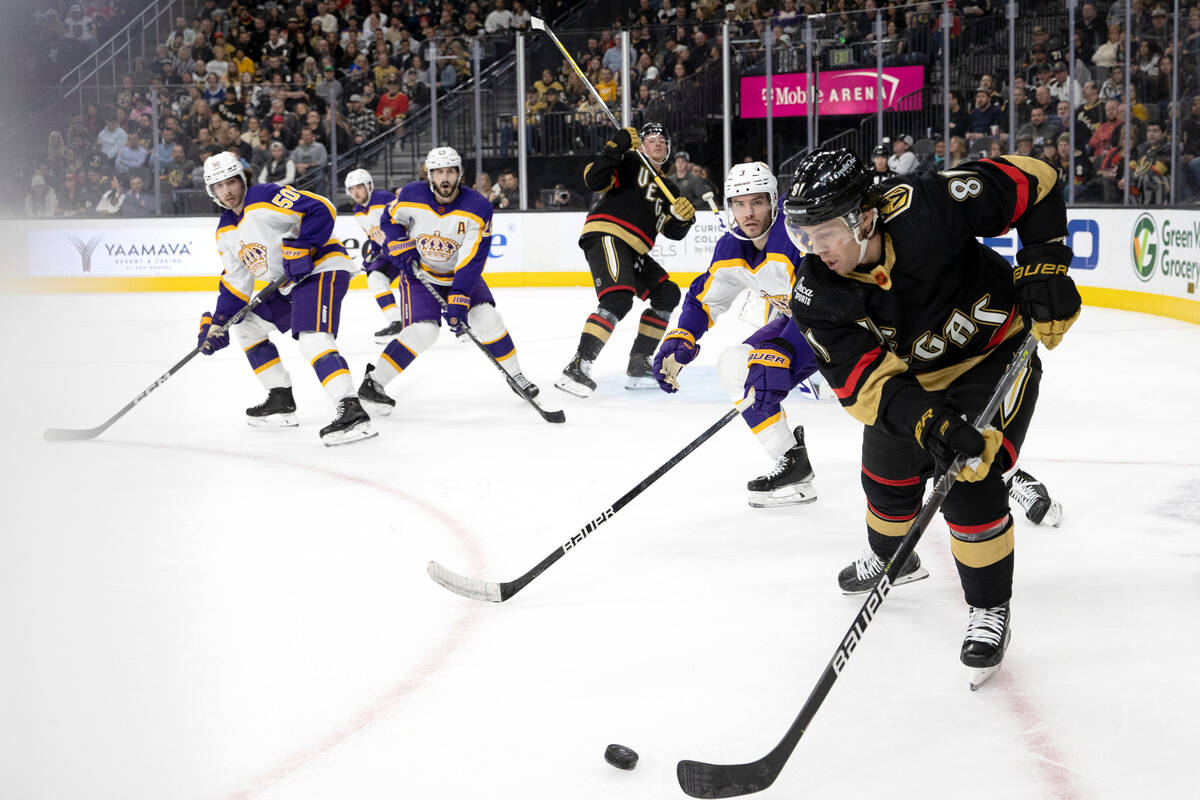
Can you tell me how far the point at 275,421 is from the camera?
4.82 meters

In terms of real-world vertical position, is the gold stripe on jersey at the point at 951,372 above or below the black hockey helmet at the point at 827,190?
below

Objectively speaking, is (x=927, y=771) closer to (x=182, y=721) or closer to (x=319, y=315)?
(x=182, y=721)

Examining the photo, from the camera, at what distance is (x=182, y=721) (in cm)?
199

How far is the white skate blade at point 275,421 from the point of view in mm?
4809

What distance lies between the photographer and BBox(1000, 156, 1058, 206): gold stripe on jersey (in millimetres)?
2133

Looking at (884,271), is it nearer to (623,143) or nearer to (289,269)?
(289,269)

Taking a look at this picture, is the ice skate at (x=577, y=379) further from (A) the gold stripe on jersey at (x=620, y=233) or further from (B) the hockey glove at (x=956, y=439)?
(B) the hockey glove at (x=956, y=439)

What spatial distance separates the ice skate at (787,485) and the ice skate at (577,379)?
6.50ft

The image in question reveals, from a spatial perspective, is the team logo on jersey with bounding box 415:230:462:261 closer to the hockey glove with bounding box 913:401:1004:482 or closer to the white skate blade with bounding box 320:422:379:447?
the white skate blade with bounding box 320:422:379:447

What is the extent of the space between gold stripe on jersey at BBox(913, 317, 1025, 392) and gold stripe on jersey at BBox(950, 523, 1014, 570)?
0.28 metres

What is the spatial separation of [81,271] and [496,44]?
435cm

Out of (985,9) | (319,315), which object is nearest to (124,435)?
(319,315)

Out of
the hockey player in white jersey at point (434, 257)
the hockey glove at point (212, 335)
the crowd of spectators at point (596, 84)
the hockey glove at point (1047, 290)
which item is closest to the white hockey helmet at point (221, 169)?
the hockey glove at point (212, 335)

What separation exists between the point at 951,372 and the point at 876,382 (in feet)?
0.83
